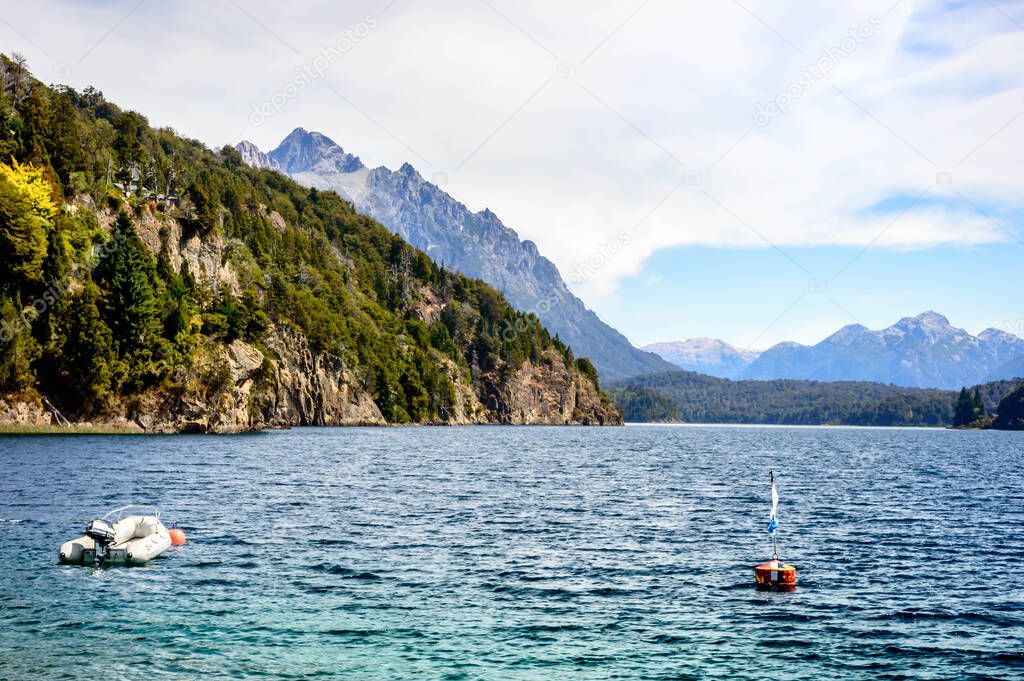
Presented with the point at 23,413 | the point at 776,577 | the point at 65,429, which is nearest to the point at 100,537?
the point at 776,577

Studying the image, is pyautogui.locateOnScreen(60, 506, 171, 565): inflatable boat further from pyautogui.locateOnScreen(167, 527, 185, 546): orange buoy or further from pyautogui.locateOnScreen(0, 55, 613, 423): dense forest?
pyautogui.locateOnScreen(0, 55, 613, 423): dense forest

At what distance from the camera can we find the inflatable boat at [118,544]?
117ft

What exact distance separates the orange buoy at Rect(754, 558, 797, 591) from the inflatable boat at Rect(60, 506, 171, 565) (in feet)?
93.5

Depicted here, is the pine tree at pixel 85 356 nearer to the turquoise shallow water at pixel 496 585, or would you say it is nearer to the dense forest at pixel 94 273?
the dense forest at pixel 94 273

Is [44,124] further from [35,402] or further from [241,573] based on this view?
[241,573]

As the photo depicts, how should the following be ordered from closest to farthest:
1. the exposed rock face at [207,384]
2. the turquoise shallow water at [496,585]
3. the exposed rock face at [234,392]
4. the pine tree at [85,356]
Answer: the turquoise shallow water at [496,585] → the pine tree at [85,356] → the exposed rock face at [207,384] → the exposed rock face at [234,392]

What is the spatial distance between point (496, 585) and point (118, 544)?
1855 cm

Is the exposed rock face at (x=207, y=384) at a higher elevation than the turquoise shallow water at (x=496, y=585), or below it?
higher

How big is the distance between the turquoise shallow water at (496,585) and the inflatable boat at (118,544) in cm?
92

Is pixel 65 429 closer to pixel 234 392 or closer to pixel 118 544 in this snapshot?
pixel 234 392

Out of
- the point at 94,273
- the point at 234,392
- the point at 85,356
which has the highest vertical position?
the point at 94,273

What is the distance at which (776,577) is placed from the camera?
3375cm

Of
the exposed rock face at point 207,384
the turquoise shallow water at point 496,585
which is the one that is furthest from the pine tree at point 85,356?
the turquoise shallow water at point 496,585

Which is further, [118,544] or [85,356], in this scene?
[85,356]
